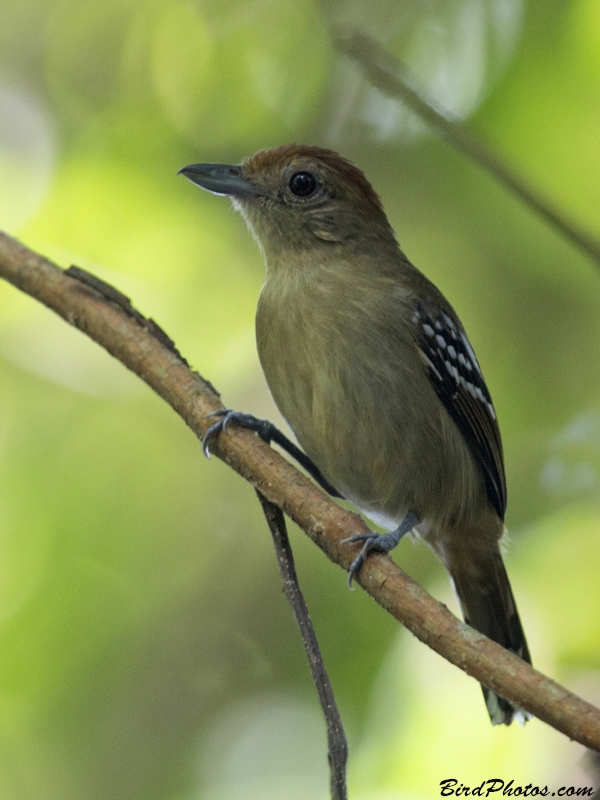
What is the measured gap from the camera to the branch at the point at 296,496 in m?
2.05

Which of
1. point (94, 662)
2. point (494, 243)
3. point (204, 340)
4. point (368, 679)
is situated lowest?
point (94, 662)

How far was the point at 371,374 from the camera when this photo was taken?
147 inches

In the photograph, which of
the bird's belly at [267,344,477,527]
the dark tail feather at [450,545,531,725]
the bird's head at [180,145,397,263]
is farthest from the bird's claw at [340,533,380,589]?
the bird's head at [180,145,397,263]

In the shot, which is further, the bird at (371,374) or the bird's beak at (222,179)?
the bird's beak at (222,179)

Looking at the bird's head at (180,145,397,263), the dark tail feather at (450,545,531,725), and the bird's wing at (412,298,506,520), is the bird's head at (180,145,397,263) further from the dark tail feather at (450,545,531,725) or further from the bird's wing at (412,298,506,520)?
the dark tail feather at (450,545,531,725)

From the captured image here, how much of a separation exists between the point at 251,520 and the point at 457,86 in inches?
111

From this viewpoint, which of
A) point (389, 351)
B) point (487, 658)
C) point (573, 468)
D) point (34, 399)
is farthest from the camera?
point (34, 399)

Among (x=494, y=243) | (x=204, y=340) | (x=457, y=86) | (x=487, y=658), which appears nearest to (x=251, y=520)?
(x=204, y=340)

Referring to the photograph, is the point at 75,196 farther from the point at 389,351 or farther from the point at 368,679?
the point at 368,679

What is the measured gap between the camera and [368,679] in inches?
179

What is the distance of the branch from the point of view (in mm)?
2055

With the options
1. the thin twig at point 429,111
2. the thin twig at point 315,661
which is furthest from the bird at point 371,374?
the thin twig at point 429,111

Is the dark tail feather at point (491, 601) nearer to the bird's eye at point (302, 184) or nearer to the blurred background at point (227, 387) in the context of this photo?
the blurred background at point (227, 387)

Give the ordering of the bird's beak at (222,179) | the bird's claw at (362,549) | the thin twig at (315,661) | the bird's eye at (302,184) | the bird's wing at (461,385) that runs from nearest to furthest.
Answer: the thin twig at (315,661)
the bird's claw at (362,549)
the bird's wing at (461,385)
the bird's beak at (222,179)
the bird's eye at (302,184)
